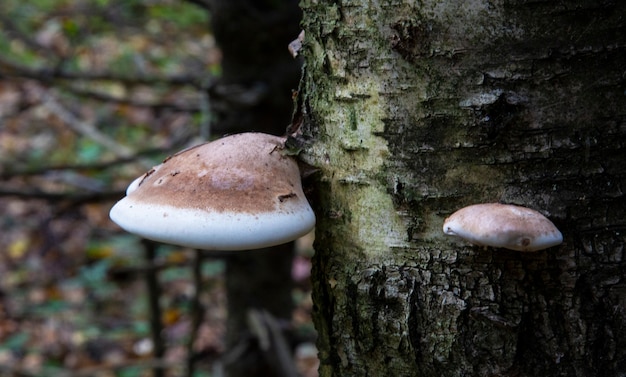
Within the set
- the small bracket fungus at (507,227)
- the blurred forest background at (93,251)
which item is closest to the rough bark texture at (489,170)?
the small bracket fungus at (507,227)

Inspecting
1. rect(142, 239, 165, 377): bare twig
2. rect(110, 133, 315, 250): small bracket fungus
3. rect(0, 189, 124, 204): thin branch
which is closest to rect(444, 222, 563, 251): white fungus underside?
rect(110, 133, 315, 250): small bracket fungus

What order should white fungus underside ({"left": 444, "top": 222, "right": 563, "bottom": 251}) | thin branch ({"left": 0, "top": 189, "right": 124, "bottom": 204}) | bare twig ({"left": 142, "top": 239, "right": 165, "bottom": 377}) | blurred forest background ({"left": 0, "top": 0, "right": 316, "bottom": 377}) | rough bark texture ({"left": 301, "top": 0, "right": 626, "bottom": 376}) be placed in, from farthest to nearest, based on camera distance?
blurred forest background ({"left": 0, "top": 0, "right": 316, "bottom": 377}), bare twig ({"left": 142, "top": 239, "right": 165, "bottom": 377}), thin branch ({"left": 0, "top": 189, "right": 124, "bottom": 204}), rough bark texture ({"left": 301, "top": 0, "right": 626, "bottom": 376}), white fungus underside ({"left": 444, "top": 222, "right": 563, "bottom": 251})

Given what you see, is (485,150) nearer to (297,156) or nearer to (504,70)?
(504,70)

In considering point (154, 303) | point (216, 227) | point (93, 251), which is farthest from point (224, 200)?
point (93, 251)

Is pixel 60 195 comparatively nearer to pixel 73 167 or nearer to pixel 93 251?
pixel 73 167

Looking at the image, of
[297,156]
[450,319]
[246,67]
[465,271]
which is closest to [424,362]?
[450,319]

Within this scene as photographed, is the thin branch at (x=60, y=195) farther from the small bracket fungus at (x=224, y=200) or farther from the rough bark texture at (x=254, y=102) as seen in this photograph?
the small bracket fungus at (x=224, y=200)

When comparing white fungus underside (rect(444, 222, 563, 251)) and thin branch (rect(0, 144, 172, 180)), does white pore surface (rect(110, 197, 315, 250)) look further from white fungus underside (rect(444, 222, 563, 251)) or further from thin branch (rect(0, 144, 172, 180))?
thin branch (rect(0, 144, 172, 180))
